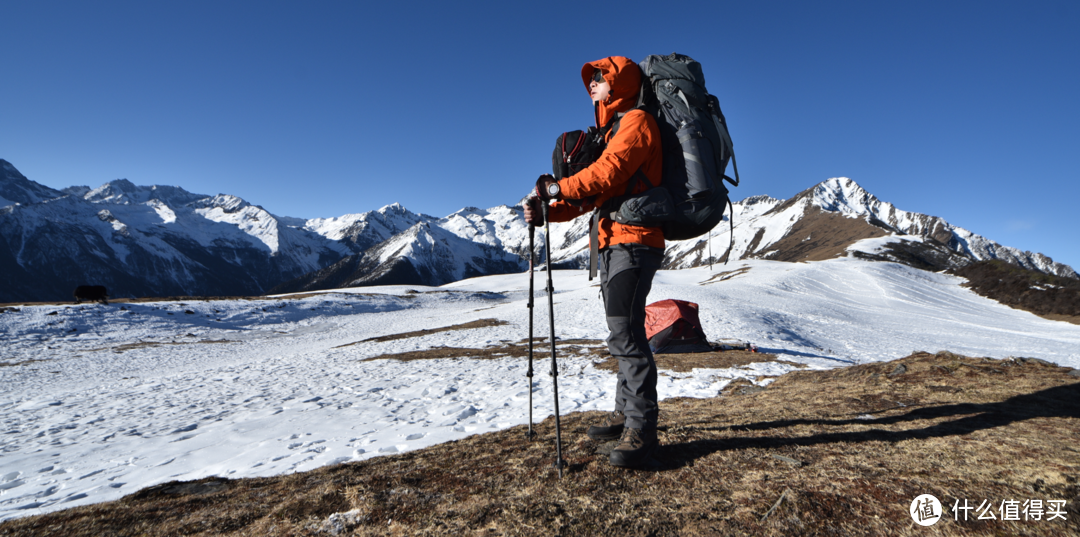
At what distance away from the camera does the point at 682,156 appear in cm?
410

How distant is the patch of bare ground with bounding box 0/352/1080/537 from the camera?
110 inches

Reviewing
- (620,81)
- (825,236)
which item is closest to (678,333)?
(620,81)

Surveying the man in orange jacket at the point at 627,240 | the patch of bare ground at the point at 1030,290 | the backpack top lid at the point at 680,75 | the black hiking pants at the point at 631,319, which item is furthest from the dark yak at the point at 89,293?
the patch of bare ground at the point at 1030,290

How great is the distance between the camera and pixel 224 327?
35.4 meters

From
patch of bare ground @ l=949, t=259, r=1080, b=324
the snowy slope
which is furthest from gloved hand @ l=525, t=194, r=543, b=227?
patch of bare ground @ l=949, t=259, r=1080, b=324

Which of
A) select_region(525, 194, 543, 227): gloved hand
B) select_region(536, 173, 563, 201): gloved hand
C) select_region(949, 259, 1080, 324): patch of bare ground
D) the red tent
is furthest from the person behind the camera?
select_region(949, 259, 1080, 324): patch of bare ground

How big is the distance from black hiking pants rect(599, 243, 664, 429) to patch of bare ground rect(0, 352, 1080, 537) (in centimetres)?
63

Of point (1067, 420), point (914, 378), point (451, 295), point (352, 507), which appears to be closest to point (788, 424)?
point (1067, 420)

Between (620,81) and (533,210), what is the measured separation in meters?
1.60

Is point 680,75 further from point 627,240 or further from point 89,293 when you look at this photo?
point 89,293

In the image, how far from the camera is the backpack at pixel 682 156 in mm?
3977

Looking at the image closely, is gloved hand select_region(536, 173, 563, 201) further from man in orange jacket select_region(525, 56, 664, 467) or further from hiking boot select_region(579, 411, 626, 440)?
hiking boot select_region(579, 411, 626, 440)

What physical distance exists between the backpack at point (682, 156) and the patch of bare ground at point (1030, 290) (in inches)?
2238

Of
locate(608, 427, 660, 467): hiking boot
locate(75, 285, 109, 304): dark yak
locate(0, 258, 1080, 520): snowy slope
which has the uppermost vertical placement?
locate(608, 427, 660, 467): hiking boot
